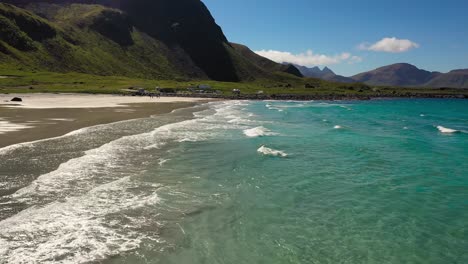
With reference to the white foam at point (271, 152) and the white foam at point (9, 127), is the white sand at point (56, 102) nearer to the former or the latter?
the white foam at point (9, 127)

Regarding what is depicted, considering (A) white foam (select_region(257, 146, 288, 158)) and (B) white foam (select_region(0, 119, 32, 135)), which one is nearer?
(A) white foam (select_region(257, 146, 288, 158))

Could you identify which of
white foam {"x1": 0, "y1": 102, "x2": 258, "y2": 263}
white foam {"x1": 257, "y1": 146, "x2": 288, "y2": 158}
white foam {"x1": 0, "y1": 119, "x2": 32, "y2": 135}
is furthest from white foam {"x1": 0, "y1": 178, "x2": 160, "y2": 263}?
white foam {"x1": 0, "y1": 119, "x2": 32, "y2": 135}

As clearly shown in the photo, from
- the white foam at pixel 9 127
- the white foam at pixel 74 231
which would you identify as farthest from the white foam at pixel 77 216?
the white foam at pixel 9 127

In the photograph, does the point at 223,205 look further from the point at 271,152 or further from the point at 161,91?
the point at 161,91

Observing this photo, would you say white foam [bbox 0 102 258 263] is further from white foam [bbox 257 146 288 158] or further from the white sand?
the white sand

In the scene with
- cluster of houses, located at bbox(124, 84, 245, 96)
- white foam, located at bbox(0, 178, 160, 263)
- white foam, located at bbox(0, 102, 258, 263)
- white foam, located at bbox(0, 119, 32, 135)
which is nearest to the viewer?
white foam, located at bbox(0, 178, 160, 263)

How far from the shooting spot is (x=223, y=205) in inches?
719

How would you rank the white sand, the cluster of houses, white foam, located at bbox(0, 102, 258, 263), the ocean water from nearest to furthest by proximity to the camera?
white foam, located at bbox(0, 102, 258, 263) → the ocean water → the white sand → the cluster of houses

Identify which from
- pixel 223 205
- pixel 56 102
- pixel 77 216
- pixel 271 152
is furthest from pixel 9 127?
pixel 56 102

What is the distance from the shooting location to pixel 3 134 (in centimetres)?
3462

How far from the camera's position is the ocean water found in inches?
518

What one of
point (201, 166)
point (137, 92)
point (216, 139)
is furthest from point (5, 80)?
point (201, 166)

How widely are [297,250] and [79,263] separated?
7.40m

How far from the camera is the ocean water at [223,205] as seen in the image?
13.1 meters
